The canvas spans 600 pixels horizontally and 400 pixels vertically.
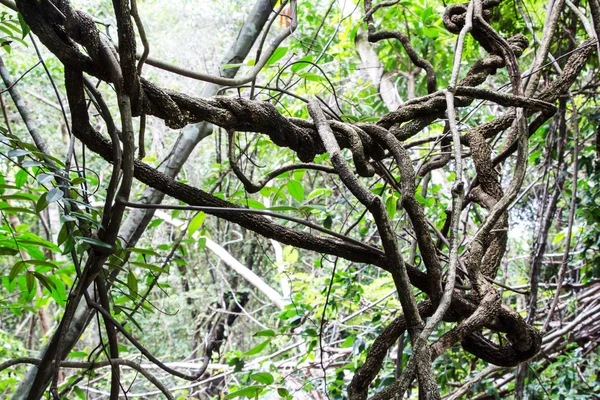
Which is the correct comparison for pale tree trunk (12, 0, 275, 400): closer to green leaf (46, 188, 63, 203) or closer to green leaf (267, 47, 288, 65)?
green leaf (267, 47, 288, 65)

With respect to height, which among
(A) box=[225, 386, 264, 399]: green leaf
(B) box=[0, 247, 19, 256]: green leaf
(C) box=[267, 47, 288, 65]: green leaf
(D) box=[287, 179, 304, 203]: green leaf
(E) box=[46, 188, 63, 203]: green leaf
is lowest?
(A) box=[225, 386, 264, 399]: green leaf

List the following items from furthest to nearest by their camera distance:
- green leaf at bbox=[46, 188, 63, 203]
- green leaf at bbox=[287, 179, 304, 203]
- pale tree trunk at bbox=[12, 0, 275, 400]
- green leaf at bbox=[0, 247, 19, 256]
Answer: pale tree trunk at bbox=[12, 0, 275, 400]
green leaf at bbox=[287, 179, 304, 203]
green leaf at bbox=[0, 247, 19, 256]
green leaf at bbox=[46, 188, 63, 203]

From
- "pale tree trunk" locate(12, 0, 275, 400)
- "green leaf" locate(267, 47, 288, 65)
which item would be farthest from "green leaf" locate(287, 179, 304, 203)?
"pale tree trunk" locate(12, 0, 275, 400)

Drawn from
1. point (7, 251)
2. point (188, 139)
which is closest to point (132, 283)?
point (7, 251)

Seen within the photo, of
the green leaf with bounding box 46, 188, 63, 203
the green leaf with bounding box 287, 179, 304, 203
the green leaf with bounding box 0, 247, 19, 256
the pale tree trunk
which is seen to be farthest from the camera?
the pale tree trunk

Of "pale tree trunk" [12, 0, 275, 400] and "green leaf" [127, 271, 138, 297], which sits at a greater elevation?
"pale tree trunk" [12, 0, 275, 400]

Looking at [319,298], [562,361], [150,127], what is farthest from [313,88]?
[150,127]

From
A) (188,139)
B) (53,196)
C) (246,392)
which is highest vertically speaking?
(188,139)

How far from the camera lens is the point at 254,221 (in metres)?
0.51

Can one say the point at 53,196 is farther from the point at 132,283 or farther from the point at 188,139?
the point at 188,139

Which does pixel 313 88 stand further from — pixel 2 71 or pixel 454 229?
pixel 454 229

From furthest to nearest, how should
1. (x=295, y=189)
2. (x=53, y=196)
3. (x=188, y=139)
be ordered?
(x=188, y=139) → (x=295, y=189) → (x=53, y=196)

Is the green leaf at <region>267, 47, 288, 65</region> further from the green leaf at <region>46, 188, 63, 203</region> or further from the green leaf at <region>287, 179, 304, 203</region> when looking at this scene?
the green leaf at <region>46, 188, 63, 203</region>

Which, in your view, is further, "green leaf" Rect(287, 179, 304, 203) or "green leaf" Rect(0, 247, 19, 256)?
"green leaf" Rect(287, 179, 304, 203)
